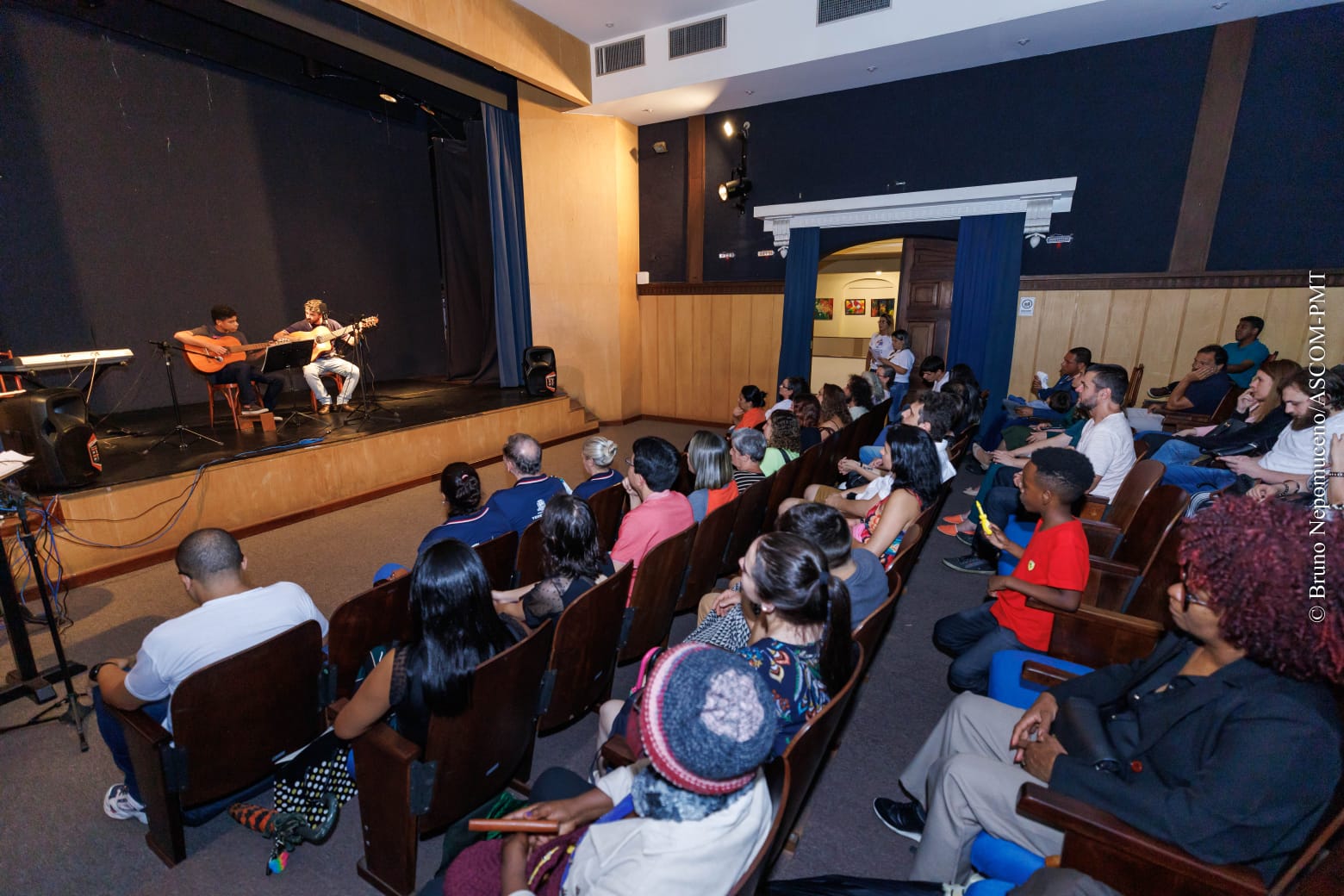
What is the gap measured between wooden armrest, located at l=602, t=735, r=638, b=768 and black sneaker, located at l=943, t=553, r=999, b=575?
3051mm

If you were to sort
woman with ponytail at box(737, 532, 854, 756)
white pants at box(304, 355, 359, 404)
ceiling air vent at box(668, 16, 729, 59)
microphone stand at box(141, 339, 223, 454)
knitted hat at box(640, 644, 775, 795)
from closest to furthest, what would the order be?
knitted hat at box(640, 644, 775, 795), woman with ponytail at box(737, 532, 854, 756), microphone stand at box(141, 339, 223, 454), white pants at box(304, 355, 359, 404), ceiling air vent at box(668, 16, 729, 59)

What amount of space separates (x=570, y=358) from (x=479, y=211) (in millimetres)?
2441

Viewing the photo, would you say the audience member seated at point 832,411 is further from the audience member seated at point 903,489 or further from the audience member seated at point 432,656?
the audience member seated at point 432,656

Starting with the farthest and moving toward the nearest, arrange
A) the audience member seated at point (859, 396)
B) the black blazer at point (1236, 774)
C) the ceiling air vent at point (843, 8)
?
1. the ceiling air vent at point (843, 8)
2. the audience member seated at point (859, 396)
3. the black blazer at point (1236, 774)

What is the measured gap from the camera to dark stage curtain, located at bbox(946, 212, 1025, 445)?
6.18 meters

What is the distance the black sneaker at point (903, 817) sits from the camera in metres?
1.78

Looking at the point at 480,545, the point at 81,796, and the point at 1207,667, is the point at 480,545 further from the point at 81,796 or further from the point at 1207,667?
the point at 1207,667

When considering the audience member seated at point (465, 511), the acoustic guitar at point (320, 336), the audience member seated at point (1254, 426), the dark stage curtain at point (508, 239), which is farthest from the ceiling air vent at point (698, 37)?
the audience member seated at point (465, 511)

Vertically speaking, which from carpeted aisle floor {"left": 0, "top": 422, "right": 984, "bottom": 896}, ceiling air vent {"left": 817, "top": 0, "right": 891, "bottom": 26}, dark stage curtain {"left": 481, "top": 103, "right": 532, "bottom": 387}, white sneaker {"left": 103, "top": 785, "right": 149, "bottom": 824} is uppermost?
Result: ceiling air vent {"left": 817, "top": 0, "right": 891, "bottom": 26}

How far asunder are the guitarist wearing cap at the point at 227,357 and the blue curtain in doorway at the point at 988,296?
290 inches

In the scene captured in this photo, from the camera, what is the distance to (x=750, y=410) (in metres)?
5.00

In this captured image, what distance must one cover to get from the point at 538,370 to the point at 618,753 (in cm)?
628

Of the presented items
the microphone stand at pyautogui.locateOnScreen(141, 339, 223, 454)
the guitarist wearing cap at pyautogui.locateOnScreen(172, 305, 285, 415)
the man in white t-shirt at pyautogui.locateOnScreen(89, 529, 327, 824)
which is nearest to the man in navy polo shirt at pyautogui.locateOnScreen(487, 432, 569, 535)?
the man in white t-shirt at pyautogui.locateOnScreen(89, 529, 327, 824)

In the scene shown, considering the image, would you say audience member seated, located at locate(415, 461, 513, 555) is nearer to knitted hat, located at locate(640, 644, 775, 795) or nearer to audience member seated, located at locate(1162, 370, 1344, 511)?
knitted hat, located at locate(640, 644, 775, 795)
